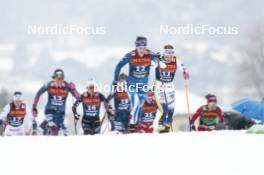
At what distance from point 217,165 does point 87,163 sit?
1115 mm

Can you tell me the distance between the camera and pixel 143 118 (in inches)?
500

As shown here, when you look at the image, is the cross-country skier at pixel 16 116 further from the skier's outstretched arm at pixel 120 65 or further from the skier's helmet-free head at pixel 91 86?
the skier's outstretched arm at pixel 120 65

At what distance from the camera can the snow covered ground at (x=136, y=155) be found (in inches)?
251

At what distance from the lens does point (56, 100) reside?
40.9 ft

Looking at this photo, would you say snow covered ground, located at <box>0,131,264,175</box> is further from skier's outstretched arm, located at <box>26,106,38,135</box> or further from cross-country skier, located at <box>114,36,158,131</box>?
skier's outstretched arm, located at <box>26,106,38,135</box>

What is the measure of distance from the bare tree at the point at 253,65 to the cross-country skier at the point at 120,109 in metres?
37.7

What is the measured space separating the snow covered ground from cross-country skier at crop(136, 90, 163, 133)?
145 inches

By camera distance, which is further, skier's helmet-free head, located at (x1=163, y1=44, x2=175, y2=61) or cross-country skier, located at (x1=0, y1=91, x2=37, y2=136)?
cross-country skier, located at (x1=0, y1=91, x2=37, y2=136)

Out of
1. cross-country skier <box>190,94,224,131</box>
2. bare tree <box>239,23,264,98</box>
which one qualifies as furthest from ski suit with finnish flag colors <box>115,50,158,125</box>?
bare tree <box>239,23,264,98</box>

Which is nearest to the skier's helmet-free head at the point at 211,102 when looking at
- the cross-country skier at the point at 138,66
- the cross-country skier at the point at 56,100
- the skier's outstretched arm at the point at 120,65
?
the cross-country skier at the point at 138,66

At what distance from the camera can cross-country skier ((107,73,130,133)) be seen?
486 inches

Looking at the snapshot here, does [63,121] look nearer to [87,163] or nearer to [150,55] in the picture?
[150,55]

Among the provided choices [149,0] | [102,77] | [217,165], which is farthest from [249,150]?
[149,0]

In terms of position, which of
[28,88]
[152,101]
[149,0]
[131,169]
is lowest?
[131,169]
